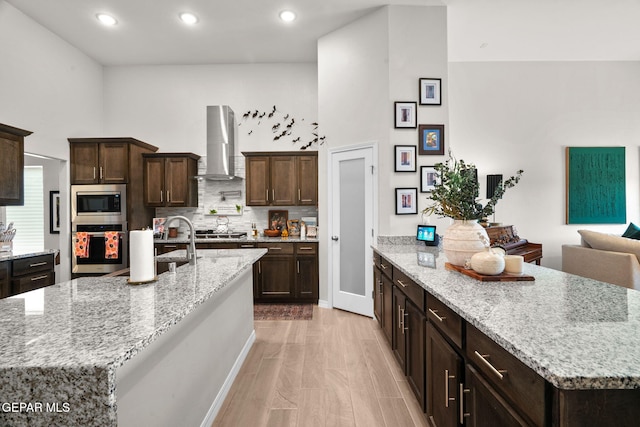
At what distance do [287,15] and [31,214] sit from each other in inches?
241

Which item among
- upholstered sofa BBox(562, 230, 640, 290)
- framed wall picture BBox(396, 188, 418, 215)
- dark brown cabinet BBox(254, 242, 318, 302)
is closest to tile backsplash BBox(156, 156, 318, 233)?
dark brown cabinet BBox(254, 242, 318, 302)

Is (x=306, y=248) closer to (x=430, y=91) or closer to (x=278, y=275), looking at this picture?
(x=278, y=275)

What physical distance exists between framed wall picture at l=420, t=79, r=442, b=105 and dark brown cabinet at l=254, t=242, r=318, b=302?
7.89 feet

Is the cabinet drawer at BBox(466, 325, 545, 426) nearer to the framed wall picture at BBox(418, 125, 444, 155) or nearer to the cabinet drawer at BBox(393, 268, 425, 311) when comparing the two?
the cabinet drawer at BBox(393, 268, 425, 311)

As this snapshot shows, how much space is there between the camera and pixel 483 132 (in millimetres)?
5105

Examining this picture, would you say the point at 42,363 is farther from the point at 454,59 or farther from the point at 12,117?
the point at 454,59

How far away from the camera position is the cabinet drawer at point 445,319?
1.38 m

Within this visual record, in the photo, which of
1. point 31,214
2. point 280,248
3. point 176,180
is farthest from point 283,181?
point 31,214

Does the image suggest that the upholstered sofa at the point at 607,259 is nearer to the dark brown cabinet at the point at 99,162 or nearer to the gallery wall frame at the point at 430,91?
the gallery wall frame at the point at 430,91

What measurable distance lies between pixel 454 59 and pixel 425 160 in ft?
7.97

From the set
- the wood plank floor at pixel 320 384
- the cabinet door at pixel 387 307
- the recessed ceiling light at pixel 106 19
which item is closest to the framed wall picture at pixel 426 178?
the cabinet door at pixel 387 307

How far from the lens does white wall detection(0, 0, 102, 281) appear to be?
3.79 metres

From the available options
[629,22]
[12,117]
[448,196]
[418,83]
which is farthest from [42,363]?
[629,22]

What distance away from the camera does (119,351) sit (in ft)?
2.83
